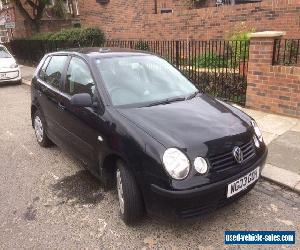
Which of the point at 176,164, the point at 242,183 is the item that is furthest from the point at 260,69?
the point at 176,164

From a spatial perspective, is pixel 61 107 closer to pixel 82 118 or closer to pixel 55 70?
pixel 82 118

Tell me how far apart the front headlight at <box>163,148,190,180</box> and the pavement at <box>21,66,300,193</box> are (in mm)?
1743

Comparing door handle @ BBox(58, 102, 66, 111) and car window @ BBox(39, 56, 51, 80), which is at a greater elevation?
car window @ BBox(39, 56, 51, 80)

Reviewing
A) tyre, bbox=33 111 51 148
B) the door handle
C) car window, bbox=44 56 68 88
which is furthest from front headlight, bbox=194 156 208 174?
tyre, bbox=33 111 51 148

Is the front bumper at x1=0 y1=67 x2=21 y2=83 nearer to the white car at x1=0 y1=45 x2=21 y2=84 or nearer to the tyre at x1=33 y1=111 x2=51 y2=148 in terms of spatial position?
the white car at x1=0 y1=45 x2=21 y2=84

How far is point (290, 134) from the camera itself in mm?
5258

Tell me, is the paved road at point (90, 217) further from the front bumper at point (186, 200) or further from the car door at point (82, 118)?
the car door at point (82, 118)

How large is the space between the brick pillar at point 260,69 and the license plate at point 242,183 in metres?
3.58

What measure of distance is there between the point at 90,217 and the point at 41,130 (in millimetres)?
2446

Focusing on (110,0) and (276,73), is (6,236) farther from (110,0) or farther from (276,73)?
(110,0)

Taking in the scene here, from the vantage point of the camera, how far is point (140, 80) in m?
3.83

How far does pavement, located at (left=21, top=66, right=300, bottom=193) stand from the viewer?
3.95 m

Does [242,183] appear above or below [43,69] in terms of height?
below

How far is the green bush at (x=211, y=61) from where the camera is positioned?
7.53 metres
